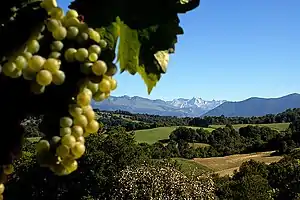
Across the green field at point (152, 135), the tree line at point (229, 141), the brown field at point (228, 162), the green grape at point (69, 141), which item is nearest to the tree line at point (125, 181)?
the brown field at point (228, 162)

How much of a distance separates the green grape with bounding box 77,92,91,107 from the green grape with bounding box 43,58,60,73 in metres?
0.07

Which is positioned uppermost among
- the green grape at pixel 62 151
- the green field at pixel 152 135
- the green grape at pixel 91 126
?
the green grape at pixel 91 126

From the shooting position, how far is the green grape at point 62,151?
82cm

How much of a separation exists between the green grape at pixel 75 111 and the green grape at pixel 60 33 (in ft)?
0.41

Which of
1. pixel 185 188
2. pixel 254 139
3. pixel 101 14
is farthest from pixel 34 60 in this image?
pixel 254 139

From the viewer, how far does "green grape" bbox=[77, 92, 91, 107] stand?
854 millimetres

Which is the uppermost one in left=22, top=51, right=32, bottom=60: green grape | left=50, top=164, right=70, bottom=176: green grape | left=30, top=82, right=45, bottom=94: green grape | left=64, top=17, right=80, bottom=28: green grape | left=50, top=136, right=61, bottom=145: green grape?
left=64, top=17, right=80, bottom=28: green grape

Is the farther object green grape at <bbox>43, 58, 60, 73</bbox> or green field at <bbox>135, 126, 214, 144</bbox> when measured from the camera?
green field at <bbox>135, 126, 214, 144</bbox>

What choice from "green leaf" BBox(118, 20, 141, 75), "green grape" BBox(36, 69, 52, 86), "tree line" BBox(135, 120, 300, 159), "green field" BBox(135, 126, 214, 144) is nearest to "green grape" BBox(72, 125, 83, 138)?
"green grape" BBox(36, 69, 52, 86)

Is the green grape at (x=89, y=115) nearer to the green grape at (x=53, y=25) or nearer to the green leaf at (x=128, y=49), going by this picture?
the green grape at (x=53, y=25)

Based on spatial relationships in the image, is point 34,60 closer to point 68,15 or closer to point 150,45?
point 68,15

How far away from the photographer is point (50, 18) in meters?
0.88

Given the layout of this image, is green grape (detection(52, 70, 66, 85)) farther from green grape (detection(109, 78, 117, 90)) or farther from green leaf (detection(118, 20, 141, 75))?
green leaf (detection(118, 20, 141, 75))

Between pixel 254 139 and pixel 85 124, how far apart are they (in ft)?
252
